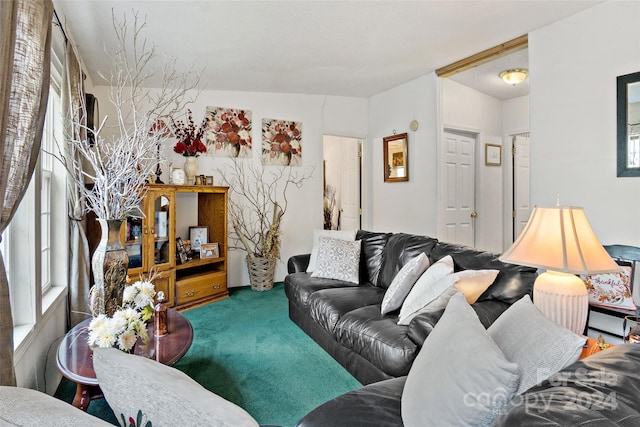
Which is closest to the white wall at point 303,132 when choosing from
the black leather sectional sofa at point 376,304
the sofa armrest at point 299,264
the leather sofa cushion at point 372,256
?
the sofa armrest at point 299,264

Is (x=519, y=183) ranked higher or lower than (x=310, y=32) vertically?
lower

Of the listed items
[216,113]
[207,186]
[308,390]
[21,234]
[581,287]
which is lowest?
[308,390]

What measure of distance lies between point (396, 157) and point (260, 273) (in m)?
2.38

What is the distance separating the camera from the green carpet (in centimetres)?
196

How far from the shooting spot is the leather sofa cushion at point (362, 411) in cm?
118

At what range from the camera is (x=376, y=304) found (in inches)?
100.0

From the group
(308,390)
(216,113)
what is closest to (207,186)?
(216,113)

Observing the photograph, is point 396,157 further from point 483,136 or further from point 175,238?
point 175,238

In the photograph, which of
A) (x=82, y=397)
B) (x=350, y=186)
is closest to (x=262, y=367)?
(x=82, y=397)

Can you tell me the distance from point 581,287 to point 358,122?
4.10 meters

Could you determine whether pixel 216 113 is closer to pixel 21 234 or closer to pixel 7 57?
pixel 21 234

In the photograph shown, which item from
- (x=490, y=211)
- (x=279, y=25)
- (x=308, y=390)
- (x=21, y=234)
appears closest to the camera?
(x=21, y=234)

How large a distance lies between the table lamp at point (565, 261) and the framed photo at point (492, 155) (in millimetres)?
3377

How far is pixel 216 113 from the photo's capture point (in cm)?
439
